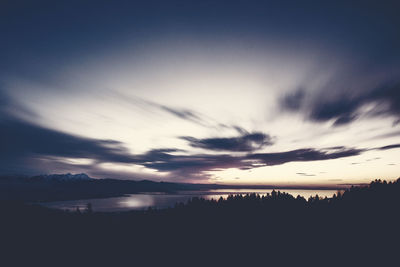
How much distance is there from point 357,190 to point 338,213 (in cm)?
1757

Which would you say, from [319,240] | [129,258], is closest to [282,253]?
[319,240]

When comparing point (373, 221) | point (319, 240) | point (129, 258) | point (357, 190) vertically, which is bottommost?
point (129, 258)

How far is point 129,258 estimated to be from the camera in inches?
1946

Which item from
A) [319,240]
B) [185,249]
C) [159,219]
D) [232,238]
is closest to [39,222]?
[159,219]

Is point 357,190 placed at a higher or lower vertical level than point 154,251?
higher

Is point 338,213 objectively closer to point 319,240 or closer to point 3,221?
point 319,240

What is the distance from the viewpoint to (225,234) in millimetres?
63812

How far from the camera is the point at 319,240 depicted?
5053 centimetres

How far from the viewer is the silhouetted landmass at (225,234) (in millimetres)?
44688

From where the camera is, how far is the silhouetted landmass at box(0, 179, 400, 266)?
147 feet

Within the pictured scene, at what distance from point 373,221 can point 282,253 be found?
24.6m

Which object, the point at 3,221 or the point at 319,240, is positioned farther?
the point at 3,221

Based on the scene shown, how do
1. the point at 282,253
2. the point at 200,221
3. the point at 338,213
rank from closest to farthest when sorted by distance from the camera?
the point at 282,253, the point at 338,213, the point at 200,221

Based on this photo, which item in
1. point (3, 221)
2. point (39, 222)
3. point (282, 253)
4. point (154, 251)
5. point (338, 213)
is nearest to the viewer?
point (282, 253)
